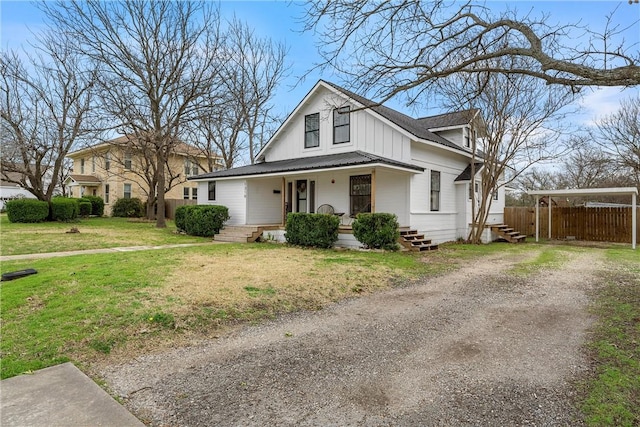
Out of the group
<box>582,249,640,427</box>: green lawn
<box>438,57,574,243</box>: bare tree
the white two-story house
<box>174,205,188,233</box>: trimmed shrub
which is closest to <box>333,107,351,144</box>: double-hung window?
the white two-story house

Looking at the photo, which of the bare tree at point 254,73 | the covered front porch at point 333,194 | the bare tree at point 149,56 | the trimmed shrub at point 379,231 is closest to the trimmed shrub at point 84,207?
the bare tree at point 149,56

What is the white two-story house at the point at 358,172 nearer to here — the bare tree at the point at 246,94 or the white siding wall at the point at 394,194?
the white siding wall at the point at 394,194

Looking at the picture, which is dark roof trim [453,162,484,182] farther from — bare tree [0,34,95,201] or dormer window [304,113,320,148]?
bare tree [0,34,95,201]

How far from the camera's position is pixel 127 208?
28828 millimetres

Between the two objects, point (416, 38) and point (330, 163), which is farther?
point (330, 163)

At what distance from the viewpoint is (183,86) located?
1897 centimetres

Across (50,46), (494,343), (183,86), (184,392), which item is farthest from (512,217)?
(50,46)

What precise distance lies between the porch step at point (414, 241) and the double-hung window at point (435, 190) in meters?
2.11

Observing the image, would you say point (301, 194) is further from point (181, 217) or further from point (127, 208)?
point (127, 208)

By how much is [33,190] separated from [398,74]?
914 inches

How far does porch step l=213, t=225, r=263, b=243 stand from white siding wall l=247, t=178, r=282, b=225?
1197 millimetres

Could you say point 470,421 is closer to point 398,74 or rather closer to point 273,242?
point 398,74

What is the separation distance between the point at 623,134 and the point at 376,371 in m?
26.1

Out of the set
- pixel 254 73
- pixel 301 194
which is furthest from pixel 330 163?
pixel 254 73
